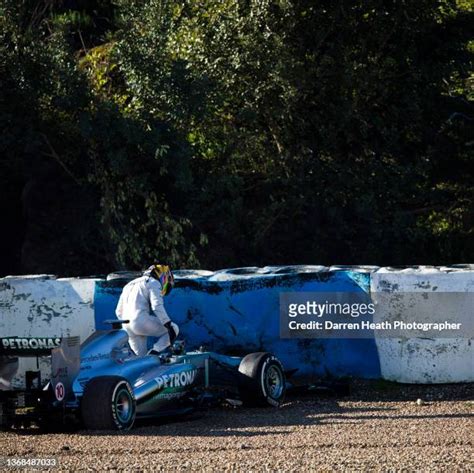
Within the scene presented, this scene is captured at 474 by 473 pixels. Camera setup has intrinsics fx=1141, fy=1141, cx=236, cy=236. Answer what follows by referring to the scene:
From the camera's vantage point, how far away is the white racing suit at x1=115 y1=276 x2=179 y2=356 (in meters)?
12.6

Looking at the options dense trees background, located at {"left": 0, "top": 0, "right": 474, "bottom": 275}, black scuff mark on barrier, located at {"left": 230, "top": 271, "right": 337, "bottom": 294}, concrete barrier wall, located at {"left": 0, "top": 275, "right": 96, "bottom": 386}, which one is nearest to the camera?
black scuff mark on barrier, located at {"left": 230, "top": 271, "right": 337, "bottom": 294}

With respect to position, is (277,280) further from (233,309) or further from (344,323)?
(344,323)

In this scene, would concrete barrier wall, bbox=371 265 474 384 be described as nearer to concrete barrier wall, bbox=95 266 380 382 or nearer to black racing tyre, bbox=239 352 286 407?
concrete barrier wall, bbox=95 266 380 382

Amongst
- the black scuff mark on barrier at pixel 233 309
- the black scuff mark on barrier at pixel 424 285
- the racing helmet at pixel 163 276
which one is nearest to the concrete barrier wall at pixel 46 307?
the racing helmet at pixel 163 276

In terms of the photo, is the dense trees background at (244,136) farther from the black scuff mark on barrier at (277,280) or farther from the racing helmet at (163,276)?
the racing helmet at (163,276)

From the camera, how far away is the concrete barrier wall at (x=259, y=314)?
1327 centimetres

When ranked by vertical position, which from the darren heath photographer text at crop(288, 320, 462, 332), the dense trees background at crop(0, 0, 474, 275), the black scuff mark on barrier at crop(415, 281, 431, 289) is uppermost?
the dense trees background at crop(0, 0, 474, 275)

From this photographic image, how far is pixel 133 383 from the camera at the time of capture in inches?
447

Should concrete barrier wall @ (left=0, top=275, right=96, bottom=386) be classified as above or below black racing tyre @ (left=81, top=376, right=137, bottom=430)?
above

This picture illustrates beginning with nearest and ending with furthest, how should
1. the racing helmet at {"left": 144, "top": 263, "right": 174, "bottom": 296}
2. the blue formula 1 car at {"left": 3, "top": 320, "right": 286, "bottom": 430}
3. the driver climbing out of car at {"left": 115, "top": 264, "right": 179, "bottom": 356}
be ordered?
the blue formula 1 car at {"left": 3, "top": 320, "right": 286, "bottom": 430}, the driver climbing out of car at {"left": 115, "top": 264, "right": 179, "bottom": 356}, the racing helmet at {"left": 144, "top": 263, "right": 174, "bottom": 296}

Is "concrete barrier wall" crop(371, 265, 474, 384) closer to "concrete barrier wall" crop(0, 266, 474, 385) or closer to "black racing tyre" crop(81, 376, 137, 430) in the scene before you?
"concrete barrier wall" crop(0, 266, 474, 385)

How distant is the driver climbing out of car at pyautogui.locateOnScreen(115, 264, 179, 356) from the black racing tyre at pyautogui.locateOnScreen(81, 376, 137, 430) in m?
1.52

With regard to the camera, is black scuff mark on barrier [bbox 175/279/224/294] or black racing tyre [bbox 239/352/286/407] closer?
black racing tyre [bbox 239/352/286/407]

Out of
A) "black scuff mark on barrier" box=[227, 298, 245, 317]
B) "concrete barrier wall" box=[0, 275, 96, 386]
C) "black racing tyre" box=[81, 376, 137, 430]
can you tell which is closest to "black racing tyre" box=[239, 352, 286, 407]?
"black scuff mark on barrier" box=[227, 298, 245, 317]
